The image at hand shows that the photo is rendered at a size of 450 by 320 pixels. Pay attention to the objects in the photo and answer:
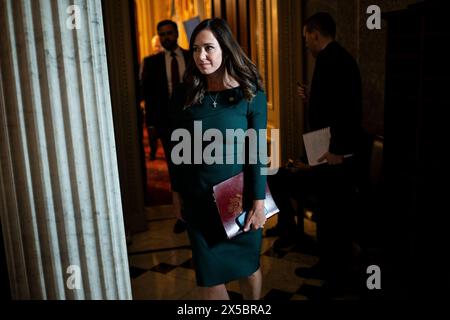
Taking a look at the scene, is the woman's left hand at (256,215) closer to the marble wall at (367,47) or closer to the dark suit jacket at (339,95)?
the dark suit jacket at (339,95)

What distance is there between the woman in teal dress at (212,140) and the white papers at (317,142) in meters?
0.84

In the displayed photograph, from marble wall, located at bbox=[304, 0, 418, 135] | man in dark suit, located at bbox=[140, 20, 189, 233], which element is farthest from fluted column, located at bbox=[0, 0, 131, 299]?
man in dark suit, located at bbox=[140, 20, 189, 233]

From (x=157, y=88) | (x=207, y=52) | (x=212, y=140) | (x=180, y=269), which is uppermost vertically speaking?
(x=207, y=52)

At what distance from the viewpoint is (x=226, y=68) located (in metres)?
1.86

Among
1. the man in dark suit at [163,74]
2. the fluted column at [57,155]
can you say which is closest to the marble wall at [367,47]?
the man in dark suit at [163,74]

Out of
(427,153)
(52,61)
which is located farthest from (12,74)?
(427,153)

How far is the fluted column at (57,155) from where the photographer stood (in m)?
1.15

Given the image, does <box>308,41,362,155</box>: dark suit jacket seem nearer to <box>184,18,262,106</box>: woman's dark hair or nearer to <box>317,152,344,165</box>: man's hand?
<box>317,152,344,165</box>: man's hand

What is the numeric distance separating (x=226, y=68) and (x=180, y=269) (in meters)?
1.61

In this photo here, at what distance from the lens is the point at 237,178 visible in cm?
189

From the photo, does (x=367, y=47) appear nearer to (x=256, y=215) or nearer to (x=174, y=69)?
(x=174, y=69)

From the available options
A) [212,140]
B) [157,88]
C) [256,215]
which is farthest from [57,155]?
[157,88]
